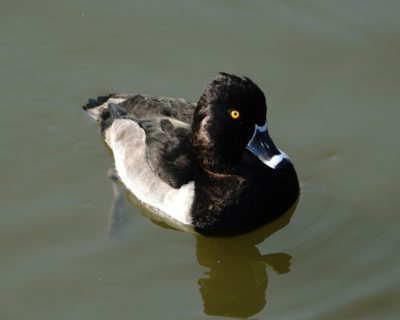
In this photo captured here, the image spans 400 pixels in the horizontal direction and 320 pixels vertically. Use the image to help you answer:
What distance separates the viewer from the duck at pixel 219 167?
28.5ft

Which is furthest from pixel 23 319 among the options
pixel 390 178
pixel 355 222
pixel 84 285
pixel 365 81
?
pixel 365 81

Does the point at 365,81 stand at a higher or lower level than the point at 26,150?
higher

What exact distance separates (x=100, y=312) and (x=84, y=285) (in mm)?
394

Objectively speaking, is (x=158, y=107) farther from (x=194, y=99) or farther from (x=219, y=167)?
(x=219, y=167)

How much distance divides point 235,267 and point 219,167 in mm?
995

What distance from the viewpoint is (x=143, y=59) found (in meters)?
11.3

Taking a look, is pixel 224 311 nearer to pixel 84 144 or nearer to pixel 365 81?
pixel 84 144

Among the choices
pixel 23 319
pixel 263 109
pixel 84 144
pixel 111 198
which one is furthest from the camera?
pixel 84 144

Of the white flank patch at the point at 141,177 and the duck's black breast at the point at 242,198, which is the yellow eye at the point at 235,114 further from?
the white flank patch at the point at 141,177

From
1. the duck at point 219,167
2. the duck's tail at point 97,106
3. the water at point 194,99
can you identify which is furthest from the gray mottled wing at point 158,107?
the water at point 194,99

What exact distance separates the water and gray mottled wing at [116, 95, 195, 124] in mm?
618

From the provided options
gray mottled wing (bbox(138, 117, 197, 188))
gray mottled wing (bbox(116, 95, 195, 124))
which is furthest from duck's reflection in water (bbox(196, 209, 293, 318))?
gray mottled wing (bbox(116, 95, 195, 124))

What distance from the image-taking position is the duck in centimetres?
867

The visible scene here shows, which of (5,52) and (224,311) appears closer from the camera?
(224,311)
